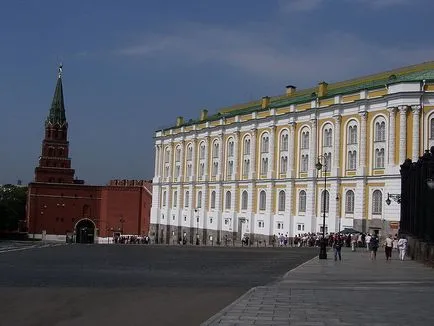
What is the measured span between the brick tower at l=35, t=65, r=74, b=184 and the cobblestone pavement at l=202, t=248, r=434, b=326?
95.4 metres

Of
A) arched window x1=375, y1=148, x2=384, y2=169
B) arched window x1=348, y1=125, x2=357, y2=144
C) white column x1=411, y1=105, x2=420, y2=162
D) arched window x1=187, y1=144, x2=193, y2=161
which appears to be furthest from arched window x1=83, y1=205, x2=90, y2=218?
white column x1=411, y1=105, x2=420, y2=162

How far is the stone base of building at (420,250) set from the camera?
30.6m

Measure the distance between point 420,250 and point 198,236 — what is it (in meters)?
58.0

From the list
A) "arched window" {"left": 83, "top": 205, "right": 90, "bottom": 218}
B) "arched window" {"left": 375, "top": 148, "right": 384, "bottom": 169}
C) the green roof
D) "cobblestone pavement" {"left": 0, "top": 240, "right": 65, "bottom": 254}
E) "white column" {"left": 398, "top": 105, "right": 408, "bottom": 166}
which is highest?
the green roof

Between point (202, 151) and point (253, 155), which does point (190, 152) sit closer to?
point (202, 151)

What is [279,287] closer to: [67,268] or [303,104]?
[67,268]

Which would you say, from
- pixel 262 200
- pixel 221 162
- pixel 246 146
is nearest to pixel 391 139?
pixel 262 200

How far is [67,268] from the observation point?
100ft

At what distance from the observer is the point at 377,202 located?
64062 mm

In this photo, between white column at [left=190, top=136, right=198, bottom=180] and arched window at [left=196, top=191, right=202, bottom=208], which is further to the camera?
white column at [left=190, top=136, right=198, bottom=180]

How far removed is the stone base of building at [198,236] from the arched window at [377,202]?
49.0 ft

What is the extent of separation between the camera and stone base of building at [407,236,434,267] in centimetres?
3061

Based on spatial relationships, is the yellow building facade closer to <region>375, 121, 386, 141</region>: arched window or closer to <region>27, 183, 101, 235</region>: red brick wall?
<region>375, 121, 386, 141</region>: arched window

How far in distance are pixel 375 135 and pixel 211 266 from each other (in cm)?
3622
